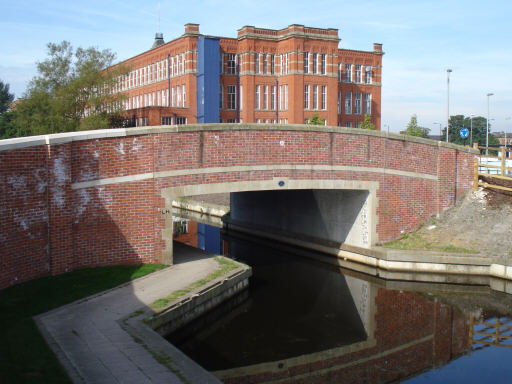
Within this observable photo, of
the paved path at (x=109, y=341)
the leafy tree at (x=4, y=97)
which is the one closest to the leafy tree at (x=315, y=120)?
the paved path at (x=109, y=341)

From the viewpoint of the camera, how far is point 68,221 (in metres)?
16.2

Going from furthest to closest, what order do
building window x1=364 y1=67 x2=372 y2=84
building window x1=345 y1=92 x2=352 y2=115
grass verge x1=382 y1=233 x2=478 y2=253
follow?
building window x1=364 y1=67 x2=372 y2=84
building window x1=345 y1=92 x2=352 y2=115
grass verge x1=382 y1=233 x2=478 y2=253

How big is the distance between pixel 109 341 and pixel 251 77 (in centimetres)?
4694

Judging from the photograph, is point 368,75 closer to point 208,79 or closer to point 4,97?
point 208,79

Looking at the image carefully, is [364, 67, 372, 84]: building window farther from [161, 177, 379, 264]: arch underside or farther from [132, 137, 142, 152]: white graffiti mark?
[132, 137, 142, 152]: white graffiti mark

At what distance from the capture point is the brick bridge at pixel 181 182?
15.2m

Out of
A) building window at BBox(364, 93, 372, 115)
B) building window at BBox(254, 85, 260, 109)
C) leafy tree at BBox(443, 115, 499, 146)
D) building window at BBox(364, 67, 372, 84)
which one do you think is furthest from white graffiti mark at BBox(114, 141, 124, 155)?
leafy tree at BBox(443, 115, 499, 146)

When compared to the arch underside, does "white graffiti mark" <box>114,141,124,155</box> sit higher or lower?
higher

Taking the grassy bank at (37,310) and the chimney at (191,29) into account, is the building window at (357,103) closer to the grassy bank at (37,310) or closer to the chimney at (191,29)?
the chimney at (191,29)

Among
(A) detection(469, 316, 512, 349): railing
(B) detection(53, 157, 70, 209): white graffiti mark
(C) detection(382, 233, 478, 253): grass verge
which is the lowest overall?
(A) detection(469, 316, 512, 349): railing

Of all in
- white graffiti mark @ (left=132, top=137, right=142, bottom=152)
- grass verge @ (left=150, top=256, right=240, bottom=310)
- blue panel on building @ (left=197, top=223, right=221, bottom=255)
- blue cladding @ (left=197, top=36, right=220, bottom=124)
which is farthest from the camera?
blue cladding @ (left=197, top=36, right=220, bottom=124)

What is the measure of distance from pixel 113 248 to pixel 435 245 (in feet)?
41.7

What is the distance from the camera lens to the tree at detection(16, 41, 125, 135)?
42.1m

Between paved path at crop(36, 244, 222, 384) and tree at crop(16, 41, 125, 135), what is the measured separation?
97.7ft
